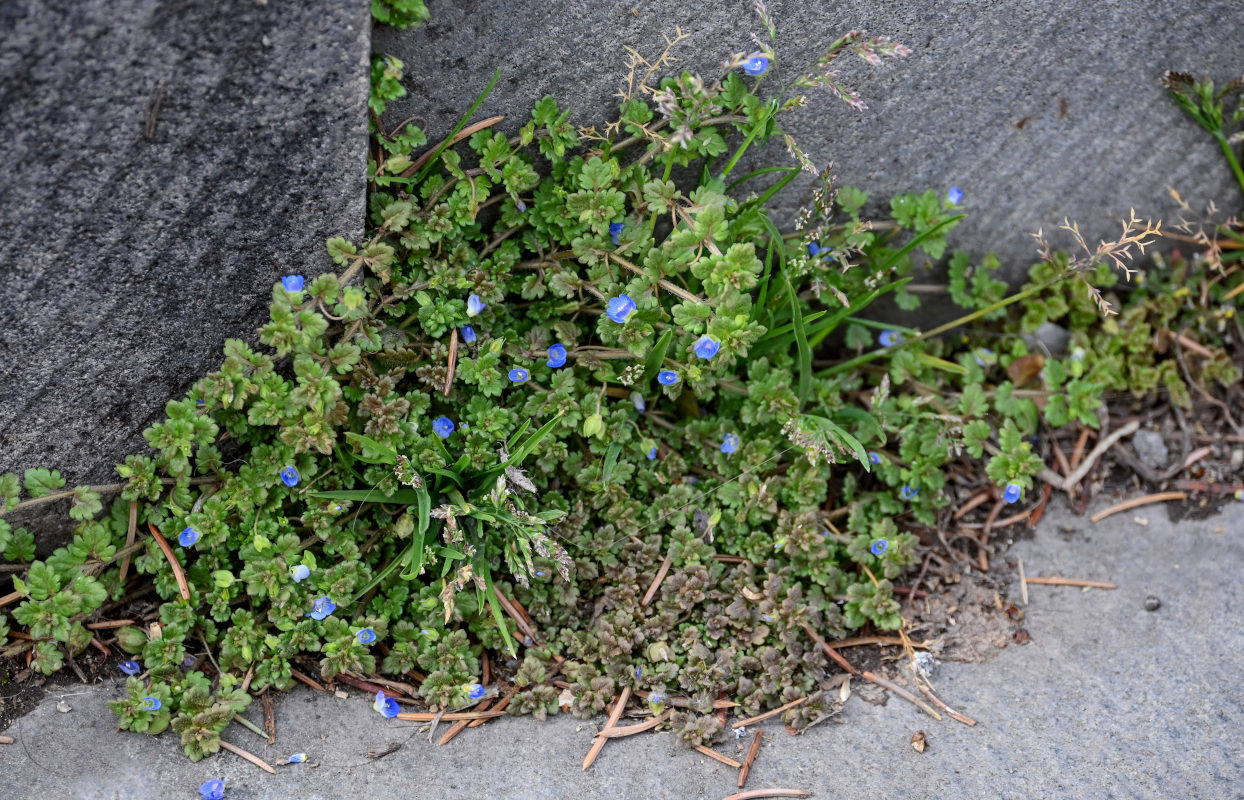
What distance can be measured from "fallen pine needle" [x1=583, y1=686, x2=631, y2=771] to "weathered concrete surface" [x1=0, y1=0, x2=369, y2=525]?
1411mm

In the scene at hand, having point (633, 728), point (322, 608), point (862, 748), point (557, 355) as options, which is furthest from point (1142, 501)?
point (322, 608)

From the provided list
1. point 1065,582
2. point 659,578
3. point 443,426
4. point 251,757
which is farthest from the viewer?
point 1065,582

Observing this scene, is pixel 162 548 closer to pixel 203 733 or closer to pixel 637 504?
pixel 203 733

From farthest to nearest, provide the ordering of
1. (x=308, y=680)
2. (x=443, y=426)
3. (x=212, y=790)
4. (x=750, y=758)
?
(x=443, y=426) < (x=308, y=680) < (x=750, y=758) < (x=212, y=790)

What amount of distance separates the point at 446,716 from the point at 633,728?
1.61 ft

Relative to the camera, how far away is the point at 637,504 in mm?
2705

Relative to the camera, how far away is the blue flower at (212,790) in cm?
207

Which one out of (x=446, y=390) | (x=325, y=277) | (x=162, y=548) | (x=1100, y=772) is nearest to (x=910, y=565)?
(x=1100, y=772)

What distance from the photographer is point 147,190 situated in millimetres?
2102

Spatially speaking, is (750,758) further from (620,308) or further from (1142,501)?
(1142,501)

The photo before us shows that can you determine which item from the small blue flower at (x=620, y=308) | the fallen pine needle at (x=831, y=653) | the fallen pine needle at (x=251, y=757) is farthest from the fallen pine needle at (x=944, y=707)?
the fallen pine needle at (x=251, y=757)

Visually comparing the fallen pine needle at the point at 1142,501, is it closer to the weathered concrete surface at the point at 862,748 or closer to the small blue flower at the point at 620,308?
the weathered concrete surface at the point at 862,748

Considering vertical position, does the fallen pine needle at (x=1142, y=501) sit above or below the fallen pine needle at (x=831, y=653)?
above

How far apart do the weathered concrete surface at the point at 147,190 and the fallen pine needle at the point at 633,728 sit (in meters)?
1.43
